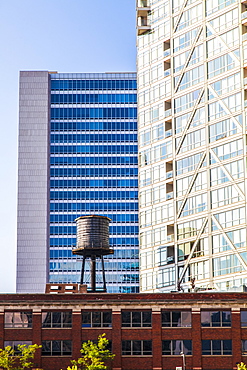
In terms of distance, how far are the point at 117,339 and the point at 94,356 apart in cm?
510

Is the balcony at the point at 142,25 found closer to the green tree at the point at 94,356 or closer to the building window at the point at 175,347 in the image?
the building window at the point at 175,347

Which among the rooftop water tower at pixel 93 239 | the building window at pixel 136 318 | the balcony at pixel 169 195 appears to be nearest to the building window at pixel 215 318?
the building window at pixel 136 318

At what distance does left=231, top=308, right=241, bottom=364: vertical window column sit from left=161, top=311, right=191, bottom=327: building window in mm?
5000

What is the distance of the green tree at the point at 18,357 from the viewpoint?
92188 millimetres

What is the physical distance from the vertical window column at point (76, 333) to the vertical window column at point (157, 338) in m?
8.26

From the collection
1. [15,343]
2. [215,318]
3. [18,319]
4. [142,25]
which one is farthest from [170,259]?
[142,25]

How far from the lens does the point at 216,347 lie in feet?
311

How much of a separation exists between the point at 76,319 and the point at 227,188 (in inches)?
1194

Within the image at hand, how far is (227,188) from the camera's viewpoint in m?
114

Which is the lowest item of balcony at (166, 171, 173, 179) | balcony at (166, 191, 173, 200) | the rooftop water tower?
the rooftop water tower

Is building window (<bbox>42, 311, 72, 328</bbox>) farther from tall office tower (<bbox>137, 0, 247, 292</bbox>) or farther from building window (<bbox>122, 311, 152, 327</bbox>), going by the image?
tall office tower (<bbox>137, 0, 247, 292</bbox>)

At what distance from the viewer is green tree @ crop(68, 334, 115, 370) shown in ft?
298

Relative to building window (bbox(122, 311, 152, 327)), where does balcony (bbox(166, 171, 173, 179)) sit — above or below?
above

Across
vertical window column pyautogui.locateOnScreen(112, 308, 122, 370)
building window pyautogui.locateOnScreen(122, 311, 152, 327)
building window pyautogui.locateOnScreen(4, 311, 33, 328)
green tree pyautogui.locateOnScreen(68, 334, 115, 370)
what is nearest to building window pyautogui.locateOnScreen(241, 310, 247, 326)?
building window pyautogui.locateOnScreen(122, 311, 152, 327)
